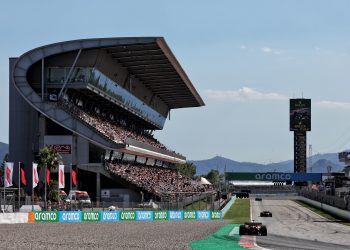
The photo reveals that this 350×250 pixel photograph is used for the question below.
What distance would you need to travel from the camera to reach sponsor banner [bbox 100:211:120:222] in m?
64.5

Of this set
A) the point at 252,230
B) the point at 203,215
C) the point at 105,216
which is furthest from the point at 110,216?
the point at 252,230

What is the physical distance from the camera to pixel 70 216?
201 feet

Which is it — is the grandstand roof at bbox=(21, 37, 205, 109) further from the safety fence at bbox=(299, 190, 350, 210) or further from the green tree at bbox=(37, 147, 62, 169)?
the safety fence at bbox=(299, 190, 350, 210)

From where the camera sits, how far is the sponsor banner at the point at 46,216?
193ft

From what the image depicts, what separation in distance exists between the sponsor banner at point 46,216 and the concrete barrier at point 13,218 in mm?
1351

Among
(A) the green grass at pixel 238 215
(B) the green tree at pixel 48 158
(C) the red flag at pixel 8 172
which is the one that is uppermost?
(B) the green tree at pixel 48 158

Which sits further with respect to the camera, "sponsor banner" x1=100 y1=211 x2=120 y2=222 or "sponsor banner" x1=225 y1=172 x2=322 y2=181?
"sponsor banner" x1=225 y1=172 x2=322 y2=181

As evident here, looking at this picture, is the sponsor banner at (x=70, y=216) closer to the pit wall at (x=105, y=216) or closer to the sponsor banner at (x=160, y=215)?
the pit wall at (x=105, y=216)

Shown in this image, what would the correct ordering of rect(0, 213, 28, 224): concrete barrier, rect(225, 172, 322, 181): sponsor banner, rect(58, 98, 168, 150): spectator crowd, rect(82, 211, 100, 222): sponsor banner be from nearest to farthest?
1. rect(0, 213, 28, 224): concrete barrier
2. rect(82, 211, 100, 222): sponsor banner
3. rect(58, 98, 168, 150): spectator crowd
4. rect(225, 172, 322, 181): sponsor banner

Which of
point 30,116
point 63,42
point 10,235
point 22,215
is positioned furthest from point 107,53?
point 10,235

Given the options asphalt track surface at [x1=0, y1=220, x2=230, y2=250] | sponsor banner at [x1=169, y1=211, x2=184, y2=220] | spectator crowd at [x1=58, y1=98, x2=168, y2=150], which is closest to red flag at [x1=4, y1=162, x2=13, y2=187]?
asphalt track surface at [x1=0, y1=220, x2=230, y2=250]

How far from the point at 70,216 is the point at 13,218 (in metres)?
6.52

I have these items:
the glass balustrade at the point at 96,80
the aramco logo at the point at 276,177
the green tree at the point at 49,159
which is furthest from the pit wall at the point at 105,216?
the aramco logo at the point at 276,177

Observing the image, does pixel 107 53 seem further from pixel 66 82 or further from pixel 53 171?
pixel 53 171
